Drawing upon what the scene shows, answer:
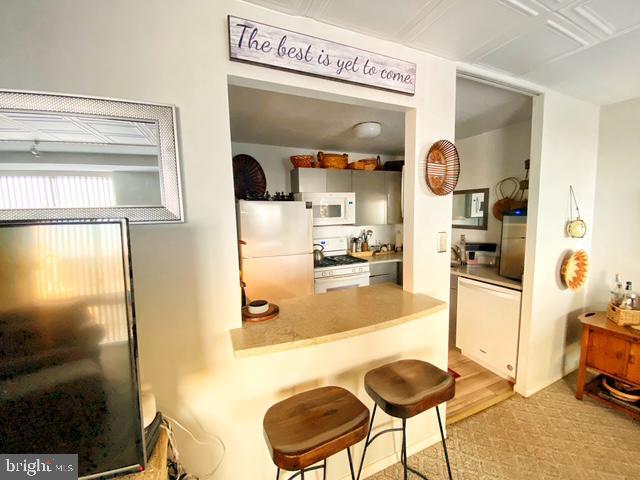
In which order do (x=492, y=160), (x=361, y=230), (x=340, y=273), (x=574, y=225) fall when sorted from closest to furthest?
(x=574, y=225)
(x=492, y=160)
(x=340, y=273)
(x=361, y=230)

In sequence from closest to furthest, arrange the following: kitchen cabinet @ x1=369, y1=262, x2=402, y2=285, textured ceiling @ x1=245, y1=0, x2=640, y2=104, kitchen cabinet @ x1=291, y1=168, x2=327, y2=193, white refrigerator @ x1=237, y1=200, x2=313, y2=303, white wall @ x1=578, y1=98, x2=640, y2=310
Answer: textured ceiling @ x1=245, y1=0, x2=640, y2=104 < white wall @ x1=578, y1=98, x2=640, y2=310 < white refrigerator @ x1=237, y1=200, x2=313, y2=303 < kitchen cabinet @ x1=291, y1=168, x2=327, y2=193 < kitchen cabinet @ x1=369, y1=262, x2=402, y2=285

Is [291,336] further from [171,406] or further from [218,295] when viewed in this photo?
[171,406]

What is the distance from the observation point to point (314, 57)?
42.8 inches

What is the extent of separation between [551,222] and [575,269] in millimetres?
519

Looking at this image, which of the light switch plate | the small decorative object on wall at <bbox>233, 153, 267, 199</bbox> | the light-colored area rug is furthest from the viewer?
the small decorative object on wall at <bbox>233, 153, 267, 199</bbox>

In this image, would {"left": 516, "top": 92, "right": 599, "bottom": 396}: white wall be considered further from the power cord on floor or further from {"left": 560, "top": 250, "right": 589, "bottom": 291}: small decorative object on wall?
the power cord on floor

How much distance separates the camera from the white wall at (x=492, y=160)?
2.40 m

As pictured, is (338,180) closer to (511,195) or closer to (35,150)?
(511,195)

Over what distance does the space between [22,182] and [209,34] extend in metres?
0.83

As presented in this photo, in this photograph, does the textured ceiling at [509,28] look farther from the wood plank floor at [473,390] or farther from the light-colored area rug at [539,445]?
the wood plank floor at [473,390]

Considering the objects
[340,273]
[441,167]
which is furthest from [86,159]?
[340,273]

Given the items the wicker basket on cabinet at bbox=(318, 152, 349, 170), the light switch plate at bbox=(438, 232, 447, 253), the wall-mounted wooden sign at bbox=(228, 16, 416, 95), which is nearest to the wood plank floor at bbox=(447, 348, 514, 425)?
the light switch plate at bbox=(438, 232, 447, 253)

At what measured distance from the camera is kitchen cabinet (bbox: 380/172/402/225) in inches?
132

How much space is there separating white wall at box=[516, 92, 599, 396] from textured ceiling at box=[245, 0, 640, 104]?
412 millimetres
